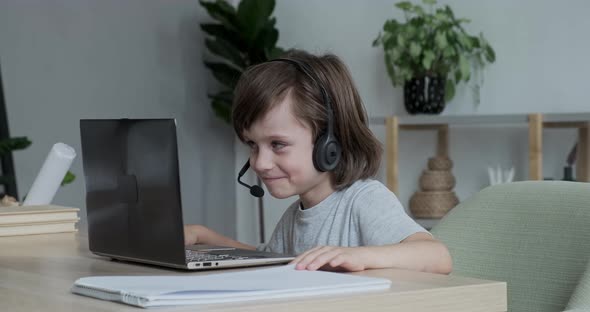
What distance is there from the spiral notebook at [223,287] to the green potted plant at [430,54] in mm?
2617

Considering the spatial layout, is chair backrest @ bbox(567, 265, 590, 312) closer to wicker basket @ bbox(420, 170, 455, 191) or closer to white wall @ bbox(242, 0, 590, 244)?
white wall @ bbox(242, 0, 590, 244)

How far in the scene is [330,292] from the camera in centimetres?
95

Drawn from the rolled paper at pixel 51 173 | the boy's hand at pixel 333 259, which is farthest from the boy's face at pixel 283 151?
the rolled paper at pixel 51 173

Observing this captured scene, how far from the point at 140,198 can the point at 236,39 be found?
3.16 meters

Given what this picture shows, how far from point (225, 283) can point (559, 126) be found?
111 inches

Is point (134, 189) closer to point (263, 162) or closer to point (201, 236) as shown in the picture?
point (263, 162)

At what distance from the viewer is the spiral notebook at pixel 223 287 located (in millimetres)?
886

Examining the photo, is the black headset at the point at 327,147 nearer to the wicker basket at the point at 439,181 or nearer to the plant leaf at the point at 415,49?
the plant leaf at the point at 415,49

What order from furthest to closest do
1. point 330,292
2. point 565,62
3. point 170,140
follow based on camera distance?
point 565,62, point 170,140, point 330,292

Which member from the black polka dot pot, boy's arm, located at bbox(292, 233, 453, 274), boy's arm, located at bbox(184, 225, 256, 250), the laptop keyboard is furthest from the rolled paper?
the black polka dot pot

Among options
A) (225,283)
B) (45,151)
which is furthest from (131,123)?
(45,151)

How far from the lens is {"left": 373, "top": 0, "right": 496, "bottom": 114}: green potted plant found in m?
3.56

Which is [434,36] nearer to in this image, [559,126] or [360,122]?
[559,126]

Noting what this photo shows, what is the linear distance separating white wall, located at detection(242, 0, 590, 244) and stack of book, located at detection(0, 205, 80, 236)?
4.95ft
